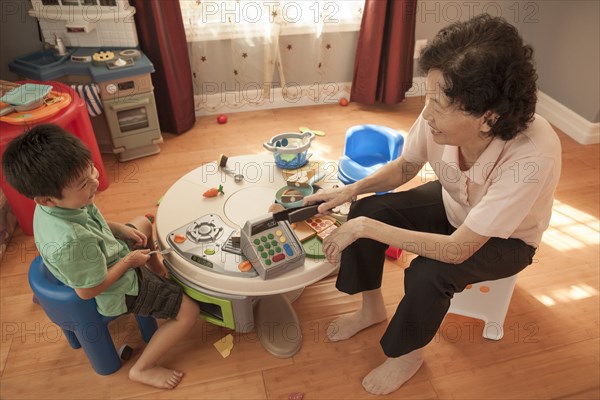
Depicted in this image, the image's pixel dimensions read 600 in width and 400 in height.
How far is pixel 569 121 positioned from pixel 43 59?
7.95 ft

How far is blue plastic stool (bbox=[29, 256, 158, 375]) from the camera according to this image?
117 centimetres

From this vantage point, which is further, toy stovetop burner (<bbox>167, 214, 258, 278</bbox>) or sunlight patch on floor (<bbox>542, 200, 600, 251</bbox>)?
sunlight patch on floor (<bbox>542, 200, 600, 251</bbox>)

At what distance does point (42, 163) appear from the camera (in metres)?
1.02

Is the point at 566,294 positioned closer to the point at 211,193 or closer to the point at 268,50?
the point at 211,193

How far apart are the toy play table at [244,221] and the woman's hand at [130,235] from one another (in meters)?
0.06

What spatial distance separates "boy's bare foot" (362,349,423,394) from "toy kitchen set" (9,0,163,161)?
146 centimetres

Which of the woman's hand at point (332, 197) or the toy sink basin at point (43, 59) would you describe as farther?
the toy sink basin at point (43, 59)

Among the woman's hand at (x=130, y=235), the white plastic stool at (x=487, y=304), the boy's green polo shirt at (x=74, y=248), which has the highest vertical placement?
the boy's green polo shirt at (x=74, y=248)

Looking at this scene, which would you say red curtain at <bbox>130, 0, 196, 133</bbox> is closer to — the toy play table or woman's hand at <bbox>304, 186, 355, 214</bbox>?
the toy play table

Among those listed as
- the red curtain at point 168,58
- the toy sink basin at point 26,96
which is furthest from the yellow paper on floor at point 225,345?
the red curtain at point 168,58

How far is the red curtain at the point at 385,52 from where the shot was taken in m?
2.37

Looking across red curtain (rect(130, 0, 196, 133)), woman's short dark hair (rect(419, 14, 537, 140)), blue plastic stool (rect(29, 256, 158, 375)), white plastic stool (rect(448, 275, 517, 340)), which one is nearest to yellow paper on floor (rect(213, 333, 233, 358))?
blue plastic stool (rect(29, 256, 158, 375))

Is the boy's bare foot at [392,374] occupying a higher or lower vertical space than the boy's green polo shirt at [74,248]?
lower

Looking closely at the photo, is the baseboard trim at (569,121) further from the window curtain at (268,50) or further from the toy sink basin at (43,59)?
the toy sink basin at (43,59)
